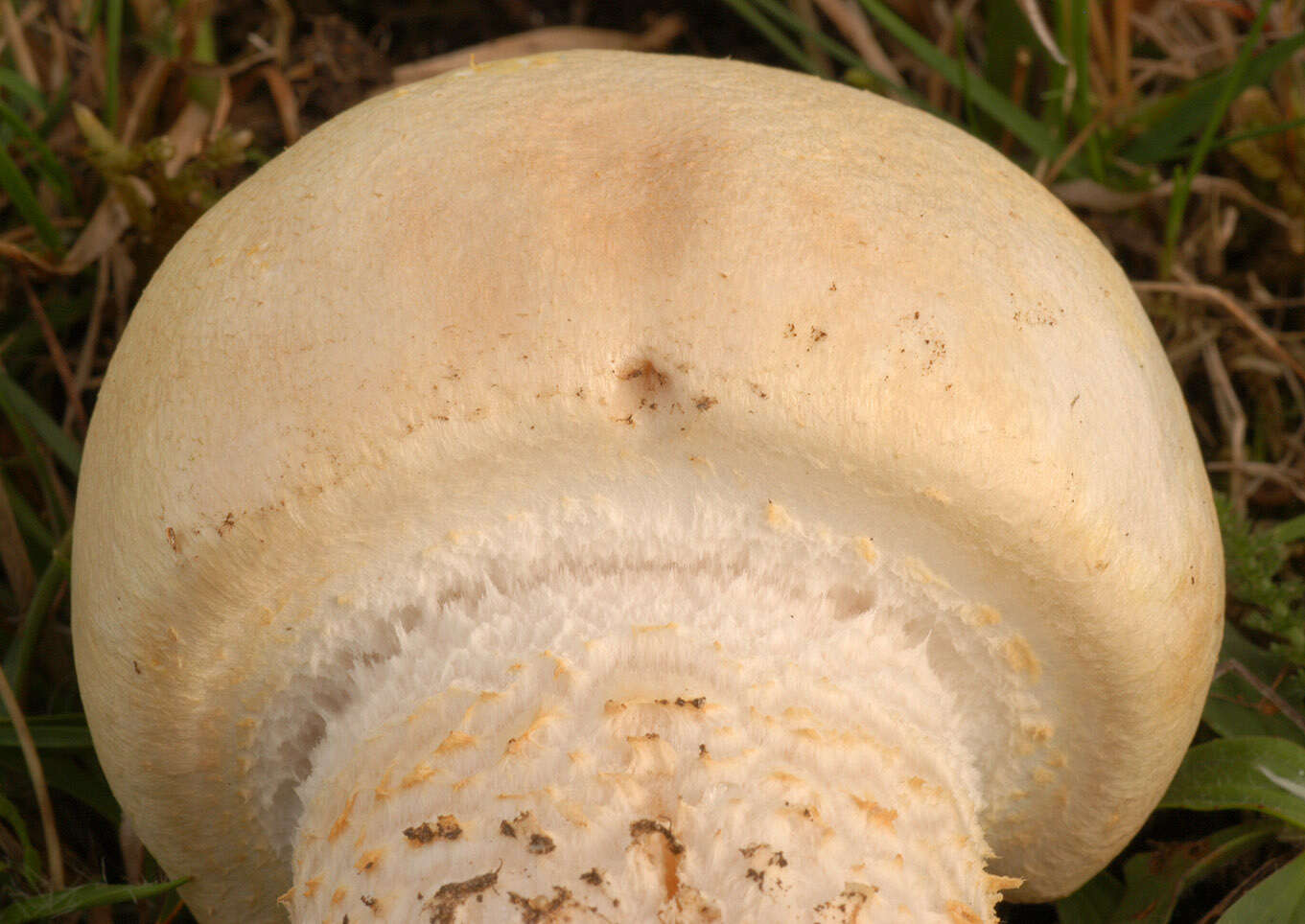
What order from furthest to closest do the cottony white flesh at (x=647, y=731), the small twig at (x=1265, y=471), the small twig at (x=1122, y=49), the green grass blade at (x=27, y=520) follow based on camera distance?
the small twig at (x=1122, y=49), the small twig at (x=1265, y=471), the green grass blade at (x=27, y=520), the cottony white flesh at (x=647, y=731)

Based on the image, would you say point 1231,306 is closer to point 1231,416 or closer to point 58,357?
point 1231,416

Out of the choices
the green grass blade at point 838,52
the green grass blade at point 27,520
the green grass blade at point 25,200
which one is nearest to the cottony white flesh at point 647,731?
the green grass blade at point 27,520

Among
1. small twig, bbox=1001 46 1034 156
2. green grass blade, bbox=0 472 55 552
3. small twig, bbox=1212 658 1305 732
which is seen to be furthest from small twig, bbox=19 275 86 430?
small twig, bbox=1212 658 1305 732

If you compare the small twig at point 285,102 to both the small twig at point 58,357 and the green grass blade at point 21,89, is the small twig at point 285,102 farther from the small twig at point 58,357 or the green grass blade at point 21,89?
the small twig at point 58,357

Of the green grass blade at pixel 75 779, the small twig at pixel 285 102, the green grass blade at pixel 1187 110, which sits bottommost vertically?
the green grass blade at pixel 75 779

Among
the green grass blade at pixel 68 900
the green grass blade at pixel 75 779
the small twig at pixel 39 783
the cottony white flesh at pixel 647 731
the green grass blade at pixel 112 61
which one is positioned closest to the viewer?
the cottony white flesh at pixel 647 731

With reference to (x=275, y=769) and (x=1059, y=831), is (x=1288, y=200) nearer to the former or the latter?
(x=1059, y=831)

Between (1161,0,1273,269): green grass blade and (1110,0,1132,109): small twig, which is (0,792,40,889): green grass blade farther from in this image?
(1110,0,1132,109): small twig

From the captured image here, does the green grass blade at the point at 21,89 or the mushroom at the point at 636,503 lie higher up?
the green grass blade at the point at 21,89
